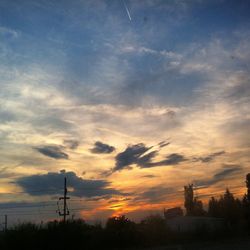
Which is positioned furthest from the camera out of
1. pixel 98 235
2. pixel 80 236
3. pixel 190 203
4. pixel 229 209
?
pixel 190 203

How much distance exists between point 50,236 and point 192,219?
1822 inches

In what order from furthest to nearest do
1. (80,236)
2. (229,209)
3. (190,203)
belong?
(190,203)
(229,209)
(80,236)

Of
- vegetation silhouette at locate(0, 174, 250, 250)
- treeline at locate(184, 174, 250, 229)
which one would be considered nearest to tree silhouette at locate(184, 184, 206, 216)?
treeline at locate(184, 174, 250, 229)

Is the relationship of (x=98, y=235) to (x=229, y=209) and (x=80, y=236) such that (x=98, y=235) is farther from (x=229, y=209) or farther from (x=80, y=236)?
(x=229, y=209)

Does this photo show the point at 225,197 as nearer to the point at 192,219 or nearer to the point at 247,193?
the point at 247,193

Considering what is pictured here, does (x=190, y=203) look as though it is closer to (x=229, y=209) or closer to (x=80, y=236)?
(x=229, y=209)

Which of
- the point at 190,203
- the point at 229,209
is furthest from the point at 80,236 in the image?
the point at 190,203

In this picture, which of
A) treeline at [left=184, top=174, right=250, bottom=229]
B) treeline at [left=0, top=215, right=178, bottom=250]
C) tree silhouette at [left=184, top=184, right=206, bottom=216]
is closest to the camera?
treeline at [left=0, top=215, right=178, bottom=250]

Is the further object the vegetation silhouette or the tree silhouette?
the tree silhouette

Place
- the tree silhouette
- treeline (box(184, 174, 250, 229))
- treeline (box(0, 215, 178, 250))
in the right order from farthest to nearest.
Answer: the tree silhouette
treeline (box(184, 174, 250, 229))
treeline (box(0, 215, 178, 250))

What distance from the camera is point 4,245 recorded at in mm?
36469

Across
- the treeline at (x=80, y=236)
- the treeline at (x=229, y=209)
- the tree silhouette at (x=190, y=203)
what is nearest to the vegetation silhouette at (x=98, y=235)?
the treeline at (x=80, y=236)

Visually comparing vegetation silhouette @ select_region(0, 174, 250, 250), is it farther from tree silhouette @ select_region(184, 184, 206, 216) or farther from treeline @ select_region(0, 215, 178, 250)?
tree silhouette @ select_region(184, 184, 206, 216)

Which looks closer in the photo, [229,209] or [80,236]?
[80,236]
